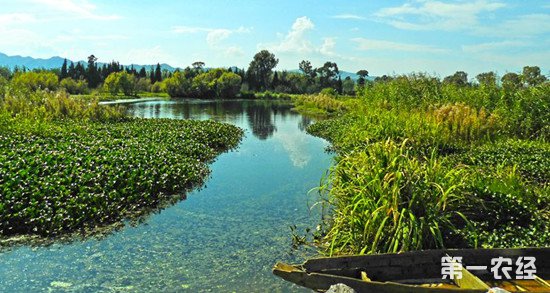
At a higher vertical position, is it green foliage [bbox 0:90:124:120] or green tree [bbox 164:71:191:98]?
green tree [bbox 164:71:191:98]

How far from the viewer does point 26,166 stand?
1058 centimetres

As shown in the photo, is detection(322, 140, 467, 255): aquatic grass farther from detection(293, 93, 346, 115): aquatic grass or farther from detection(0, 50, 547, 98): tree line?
detection(0, 50, 547, 98): tree line

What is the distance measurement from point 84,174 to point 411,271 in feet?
27.2

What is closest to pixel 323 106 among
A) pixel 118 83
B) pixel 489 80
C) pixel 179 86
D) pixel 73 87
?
pixel 489 80

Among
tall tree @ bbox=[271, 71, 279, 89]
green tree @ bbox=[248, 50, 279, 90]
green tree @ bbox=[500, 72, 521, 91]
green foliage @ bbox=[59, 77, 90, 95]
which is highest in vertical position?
green tree @ bbox=[248, 50, 279, 90]

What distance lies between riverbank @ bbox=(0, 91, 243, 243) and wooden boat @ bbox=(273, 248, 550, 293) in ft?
18.1

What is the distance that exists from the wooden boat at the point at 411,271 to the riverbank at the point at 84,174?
18.1 ft

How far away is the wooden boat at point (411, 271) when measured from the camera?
5.46m

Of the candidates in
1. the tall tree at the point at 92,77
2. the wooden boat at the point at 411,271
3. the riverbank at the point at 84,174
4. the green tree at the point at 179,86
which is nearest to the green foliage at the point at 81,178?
the riverbank at the point at 84,174

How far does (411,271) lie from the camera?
5828 mm

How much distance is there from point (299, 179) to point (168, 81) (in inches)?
2873

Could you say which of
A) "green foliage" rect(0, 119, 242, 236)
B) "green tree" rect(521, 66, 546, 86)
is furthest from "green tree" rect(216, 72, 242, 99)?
"green tree" rect(521, 66, 546, 86)

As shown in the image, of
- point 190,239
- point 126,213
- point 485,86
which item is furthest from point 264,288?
point 485,86

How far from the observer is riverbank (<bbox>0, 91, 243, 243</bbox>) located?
8711 mm
